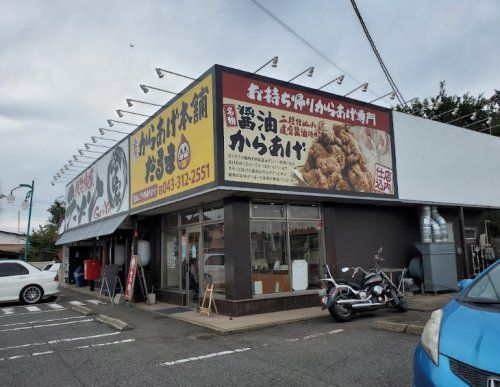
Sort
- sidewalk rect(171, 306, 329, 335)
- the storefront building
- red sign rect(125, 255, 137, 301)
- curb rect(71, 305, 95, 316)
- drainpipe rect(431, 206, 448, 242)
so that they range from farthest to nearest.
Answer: drainpipe rect(431, 206, 448, 242) → red sign rect(125, 255, 137, 301) → curb rect(71, 305, 95, 316) → the storefront building → sidewalk rect(171, 306, 329, 335)

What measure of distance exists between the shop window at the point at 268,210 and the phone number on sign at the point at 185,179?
169 centimetres

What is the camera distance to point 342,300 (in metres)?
9.05

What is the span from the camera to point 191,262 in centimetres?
1238

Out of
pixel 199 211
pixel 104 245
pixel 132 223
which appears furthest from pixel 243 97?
pixel 104 245

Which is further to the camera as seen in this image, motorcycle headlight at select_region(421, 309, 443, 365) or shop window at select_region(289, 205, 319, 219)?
shop window at select_region(289, 205, 319, 219)

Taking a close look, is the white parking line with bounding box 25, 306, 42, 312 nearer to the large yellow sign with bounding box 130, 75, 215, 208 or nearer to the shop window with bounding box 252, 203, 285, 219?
the large yellow sign with bounding box 130, 75, 215, 208

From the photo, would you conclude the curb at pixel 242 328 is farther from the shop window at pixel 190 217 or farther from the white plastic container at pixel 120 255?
the white plastic container at pixel 120 255

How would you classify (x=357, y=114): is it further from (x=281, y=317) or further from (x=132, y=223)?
(x=132, y=223)

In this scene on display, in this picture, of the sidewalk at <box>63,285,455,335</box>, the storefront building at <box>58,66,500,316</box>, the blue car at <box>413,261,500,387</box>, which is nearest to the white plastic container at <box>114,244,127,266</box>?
the storefront building at <box>58,66,500,316</box>

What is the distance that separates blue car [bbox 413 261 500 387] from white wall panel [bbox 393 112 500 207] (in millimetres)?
9939

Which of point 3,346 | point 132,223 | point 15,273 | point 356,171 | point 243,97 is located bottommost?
point 3,346

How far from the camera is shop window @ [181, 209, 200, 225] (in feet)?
39.9

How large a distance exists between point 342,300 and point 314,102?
5332mm

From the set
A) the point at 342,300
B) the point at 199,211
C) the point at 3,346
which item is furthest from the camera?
the point at 199,211
